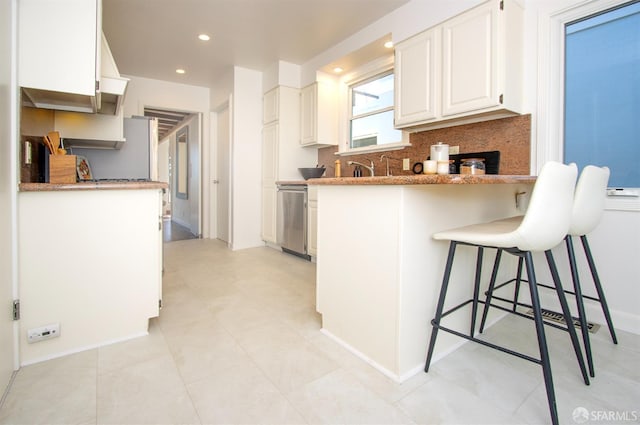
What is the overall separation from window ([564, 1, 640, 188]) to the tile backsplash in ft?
0.83

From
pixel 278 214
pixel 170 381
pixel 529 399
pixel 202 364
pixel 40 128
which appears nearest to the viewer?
pixel 529 399

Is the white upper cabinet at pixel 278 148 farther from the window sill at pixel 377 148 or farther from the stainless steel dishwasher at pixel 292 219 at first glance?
the window sill at pixel 377 148

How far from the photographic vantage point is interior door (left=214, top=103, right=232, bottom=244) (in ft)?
16.2

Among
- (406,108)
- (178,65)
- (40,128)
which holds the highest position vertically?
(178,65)

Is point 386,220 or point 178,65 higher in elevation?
point 178,65

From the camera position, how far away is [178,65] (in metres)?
4.43

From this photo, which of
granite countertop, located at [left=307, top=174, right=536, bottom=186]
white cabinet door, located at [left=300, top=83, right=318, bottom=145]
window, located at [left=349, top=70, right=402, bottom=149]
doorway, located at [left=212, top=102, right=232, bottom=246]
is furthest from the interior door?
granite countertop, located at [left=307, top=174, right=536, bottom=186]

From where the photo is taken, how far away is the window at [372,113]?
3.66 m

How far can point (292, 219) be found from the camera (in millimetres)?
4141

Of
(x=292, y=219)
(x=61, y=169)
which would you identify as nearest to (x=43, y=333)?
(x=61, y=169)

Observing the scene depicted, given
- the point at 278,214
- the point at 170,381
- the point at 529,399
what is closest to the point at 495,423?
the point at 529,399

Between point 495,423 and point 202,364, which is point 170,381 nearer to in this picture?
point 202,364

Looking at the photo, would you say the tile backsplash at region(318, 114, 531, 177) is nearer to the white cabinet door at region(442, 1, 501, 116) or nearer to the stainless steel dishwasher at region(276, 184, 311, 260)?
the white cabinet door at region(442, 1, 501, 116)

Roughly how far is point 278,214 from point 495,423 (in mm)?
3465
